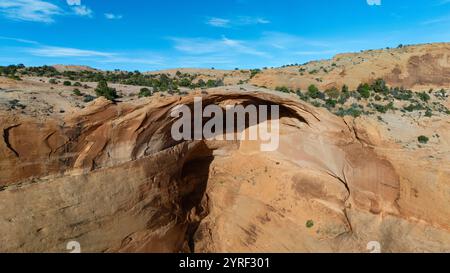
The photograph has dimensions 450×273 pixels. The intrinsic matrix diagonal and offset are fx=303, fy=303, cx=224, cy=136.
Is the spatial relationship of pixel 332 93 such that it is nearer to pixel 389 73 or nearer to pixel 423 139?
pixel 423 139

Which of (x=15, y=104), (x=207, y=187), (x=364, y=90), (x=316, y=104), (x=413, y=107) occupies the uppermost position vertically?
(x=364, y=90)

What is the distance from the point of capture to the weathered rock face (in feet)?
31.3

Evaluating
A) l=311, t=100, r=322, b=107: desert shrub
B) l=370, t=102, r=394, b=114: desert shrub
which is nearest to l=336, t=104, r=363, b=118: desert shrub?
l=311, t=100, r=322, b=107: desert shrub

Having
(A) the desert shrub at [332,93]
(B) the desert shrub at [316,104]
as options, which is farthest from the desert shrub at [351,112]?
(A) the desert shrub at [332,93]

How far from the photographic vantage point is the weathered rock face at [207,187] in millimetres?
9543

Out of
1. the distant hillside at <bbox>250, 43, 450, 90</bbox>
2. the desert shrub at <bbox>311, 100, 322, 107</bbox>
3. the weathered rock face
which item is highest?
the distant hillside at <bbox>250, 43, 450, 90</bbox>

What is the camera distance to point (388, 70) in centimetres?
2181

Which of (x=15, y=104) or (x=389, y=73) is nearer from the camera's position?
(x=15, y=104)

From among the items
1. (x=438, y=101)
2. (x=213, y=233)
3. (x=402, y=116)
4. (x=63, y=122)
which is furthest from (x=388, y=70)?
(x=63, y=122)

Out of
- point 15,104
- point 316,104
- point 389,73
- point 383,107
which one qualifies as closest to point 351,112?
point 316,104

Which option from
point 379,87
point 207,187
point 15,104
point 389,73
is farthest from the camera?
point 389,73

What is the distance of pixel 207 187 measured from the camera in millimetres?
17766

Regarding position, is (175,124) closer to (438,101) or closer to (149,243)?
(149,243)

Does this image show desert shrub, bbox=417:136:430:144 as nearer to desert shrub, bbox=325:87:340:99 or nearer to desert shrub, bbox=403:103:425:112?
desert shrub, bbox=403:103:425:112
